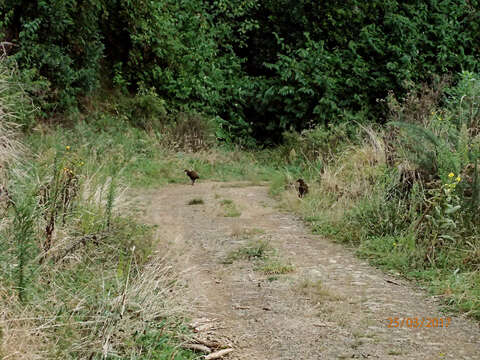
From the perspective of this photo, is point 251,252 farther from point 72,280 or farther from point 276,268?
point 72,280

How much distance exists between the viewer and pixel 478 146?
6.02 m

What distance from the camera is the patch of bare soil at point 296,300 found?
12.2ft

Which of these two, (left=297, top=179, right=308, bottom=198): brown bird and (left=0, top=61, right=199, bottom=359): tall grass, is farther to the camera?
(left=297, top=179, right=308, bottom=198): brown bird

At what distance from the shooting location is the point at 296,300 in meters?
4.52

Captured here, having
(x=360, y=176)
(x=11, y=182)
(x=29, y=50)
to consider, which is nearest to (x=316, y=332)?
(x=11, y=182)

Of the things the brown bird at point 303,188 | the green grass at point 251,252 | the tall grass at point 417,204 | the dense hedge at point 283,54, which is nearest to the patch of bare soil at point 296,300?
the green grass at point 251,252

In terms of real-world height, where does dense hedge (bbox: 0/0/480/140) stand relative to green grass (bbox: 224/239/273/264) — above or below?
above

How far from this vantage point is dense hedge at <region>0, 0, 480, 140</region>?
1404 cm

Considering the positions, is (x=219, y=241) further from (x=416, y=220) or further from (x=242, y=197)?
(x=242, y=197)
